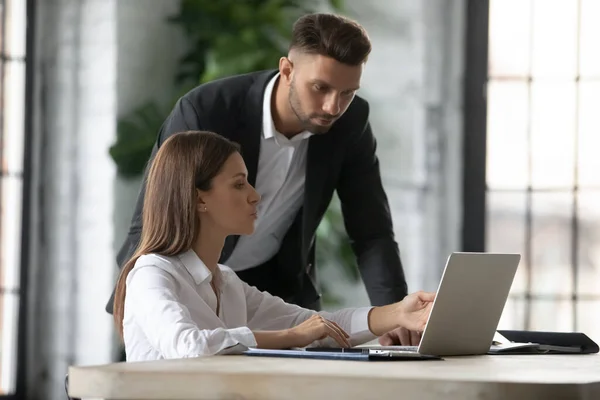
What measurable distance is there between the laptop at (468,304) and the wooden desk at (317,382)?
321 millimetres

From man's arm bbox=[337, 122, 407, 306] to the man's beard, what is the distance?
0.66 feet

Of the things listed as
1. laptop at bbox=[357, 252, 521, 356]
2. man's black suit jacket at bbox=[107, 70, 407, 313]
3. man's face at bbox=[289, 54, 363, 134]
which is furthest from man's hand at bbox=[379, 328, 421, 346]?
man's face at bbox=[289, 54, 363, 134]

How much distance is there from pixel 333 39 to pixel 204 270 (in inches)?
33.1

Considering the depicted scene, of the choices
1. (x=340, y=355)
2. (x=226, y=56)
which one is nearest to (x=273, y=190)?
(x=340, y=355)

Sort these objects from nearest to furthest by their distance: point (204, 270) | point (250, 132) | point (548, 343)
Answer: point (204, 270), point (548, 343), point (250, 132)

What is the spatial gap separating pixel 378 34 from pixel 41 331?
183cm

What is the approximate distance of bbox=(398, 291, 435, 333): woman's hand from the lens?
2.24 m

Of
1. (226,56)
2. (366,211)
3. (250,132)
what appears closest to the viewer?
(250,132)

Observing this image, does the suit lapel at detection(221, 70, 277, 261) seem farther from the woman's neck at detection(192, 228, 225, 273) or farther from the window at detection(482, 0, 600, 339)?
the window at detection(482, 0, 600, 339)

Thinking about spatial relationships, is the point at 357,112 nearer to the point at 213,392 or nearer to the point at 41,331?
the point at 213,392

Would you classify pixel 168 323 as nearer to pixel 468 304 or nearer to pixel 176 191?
pixel 176 191

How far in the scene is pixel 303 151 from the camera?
2895 mm

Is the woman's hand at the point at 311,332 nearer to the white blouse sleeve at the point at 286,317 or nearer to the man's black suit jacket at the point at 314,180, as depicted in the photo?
the white blouse sleeve at the point at 286,317

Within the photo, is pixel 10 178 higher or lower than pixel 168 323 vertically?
higher
